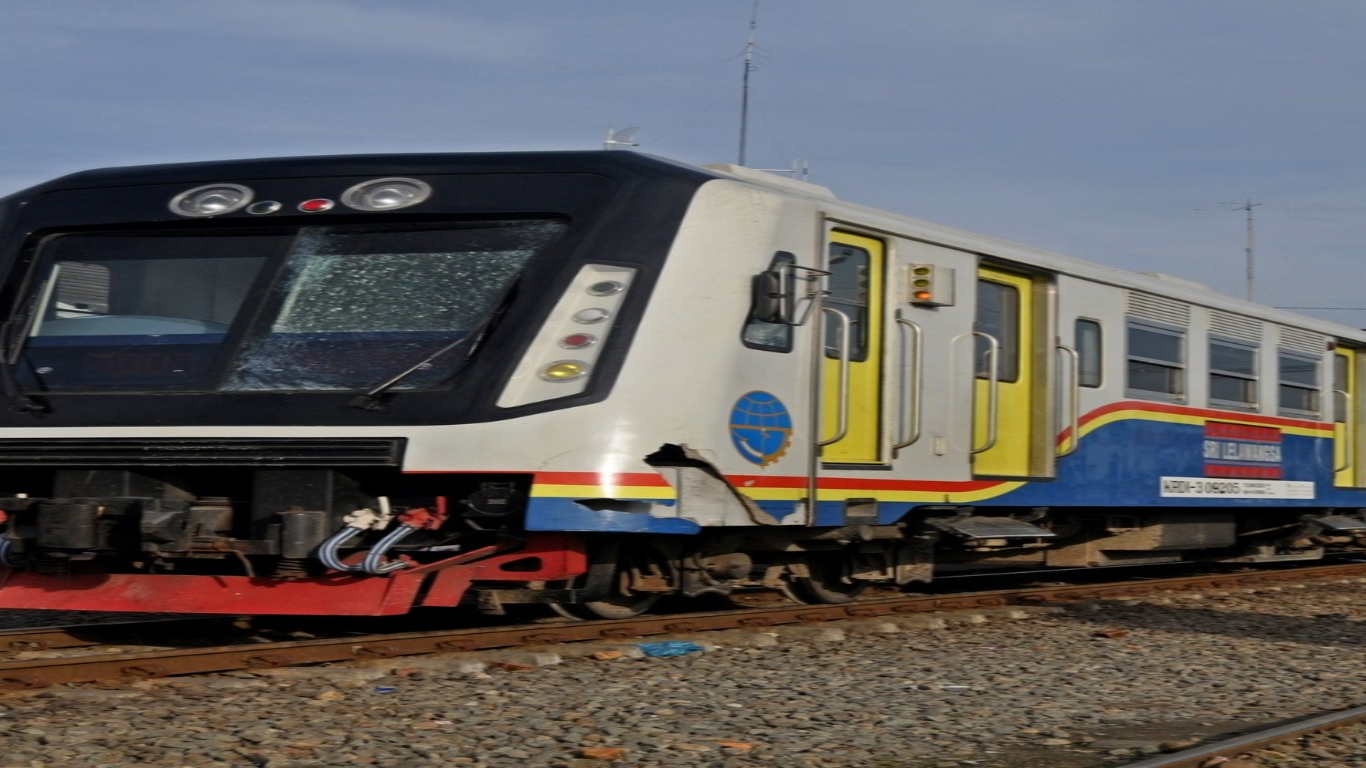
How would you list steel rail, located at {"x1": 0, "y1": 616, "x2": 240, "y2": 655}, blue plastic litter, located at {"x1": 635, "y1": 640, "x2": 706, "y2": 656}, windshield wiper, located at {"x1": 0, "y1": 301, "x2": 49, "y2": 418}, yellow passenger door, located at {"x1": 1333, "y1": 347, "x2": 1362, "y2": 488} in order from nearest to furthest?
1. steel rail, located at {"x1": 0, "y1": 616, "x2": 240, "y2": 655}
2. blue plastic litter, located at {"x1": 635, "y1": 640, "x2": 706, "y2": 656}
3. windshield wiper, located at {"x1": 0, "y1": 301, "x2": 49, "y2": 418}
4. yellow passenger door, located at {"x1": 1333, "y1": 347, "x2": 1362, "y2": 488}

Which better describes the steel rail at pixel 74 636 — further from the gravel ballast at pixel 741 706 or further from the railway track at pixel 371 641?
the gravel ballast at pixel 741 706

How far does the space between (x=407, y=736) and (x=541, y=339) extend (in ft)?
8.55

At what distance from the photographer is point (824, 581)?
10.3m

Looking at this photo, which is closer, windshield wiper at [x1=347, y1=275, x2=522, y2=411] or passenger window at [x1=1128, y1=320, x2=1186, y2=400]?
windshield wiper at [x1=347, y1=275, x2=522, y2=411]

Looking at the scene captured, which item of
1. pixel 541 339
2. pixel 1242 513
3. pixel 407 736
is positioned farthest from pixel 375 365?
pixel 1242 513

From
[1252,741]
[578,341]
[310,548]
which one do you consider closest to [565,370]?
[578,341]

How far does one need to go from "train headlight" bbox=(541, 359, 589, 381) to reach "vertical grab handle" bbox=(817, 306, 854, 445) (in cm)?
177

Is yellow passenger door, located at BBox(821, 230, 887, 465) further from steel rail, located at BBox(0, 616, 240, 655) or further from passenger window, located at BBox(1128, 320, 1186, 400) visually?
steel rail, located at BBox(0, 616, 240, 655)

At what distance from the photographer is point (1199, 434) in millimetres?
12938

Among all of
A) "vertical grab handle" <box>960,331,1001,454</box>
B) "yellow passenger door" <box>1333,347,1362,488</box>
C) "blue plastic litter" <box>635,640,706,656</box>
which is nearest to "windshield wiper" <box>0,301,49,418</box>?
"blue plastic litter" <box>635,640,706,656</box>

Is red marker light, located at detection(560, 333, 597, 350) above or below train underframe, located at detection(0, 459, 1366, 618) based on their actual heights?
above

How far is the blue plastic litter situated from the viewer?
8.02 metres

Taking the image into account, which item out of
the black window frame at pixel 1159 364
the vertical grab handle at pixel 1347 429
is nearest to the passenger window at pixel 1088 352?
the black window frame at pixel 1159 364

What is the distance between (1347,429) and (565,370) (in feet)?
34.3
